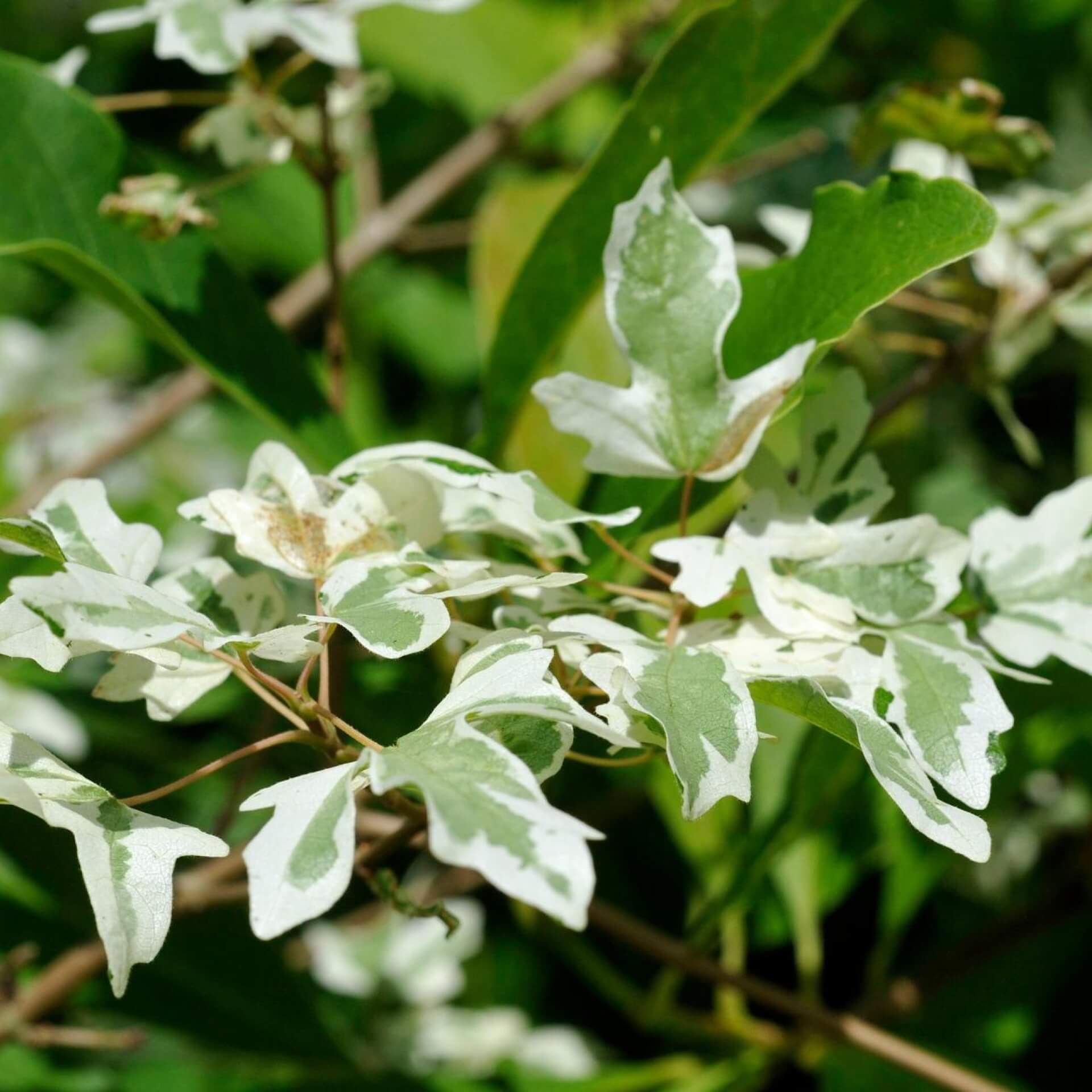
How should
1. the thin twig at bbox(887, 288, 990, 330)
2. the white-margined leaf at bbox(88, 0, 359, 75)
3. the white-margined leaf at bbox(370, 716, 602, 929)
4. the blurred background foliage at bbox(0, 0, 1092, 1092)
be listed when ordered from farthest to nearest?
1. the blurred background foliage at bbox(0, 0, 1092, 1092)
2. the thin twig at bbox(887, 288, 990, 330)
3. the white-margined leaf at bbox(88, 0, 359, 75)
4. the white-margined leaf at bbox(370, 716, 602, 929)

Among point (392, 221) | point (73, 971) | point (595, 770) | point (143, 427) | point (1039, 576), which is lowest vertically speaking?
point (595, 770)

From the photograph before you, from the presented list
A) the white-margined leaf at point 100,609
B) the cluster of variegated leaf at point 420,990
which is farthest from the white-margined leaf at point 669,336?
the cluster of variegated leaf at point 420,990

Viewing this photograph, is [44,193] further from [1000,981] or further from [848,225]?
[1000,981]

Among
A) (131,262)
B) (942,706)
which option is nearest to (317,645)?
(942,706)

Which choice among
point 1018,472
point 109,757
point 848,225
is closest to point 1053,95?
point 1018,472

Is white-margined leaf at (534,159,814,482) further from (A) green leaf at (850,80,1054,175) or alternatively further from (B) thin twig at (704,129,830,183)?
(B) thin twig at (704,129,830,183)

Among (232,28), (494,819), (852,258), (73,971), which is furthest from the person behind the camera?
(73,971)

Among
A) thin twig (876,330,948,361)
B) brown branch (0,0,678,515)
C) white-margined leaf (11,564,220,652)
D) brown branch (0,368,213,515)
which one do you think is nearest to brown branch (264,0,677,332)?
brown branch (0,0,678,515)

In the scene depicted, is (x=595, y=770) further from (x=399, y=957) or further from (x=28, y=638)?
(x=28, y=638)
